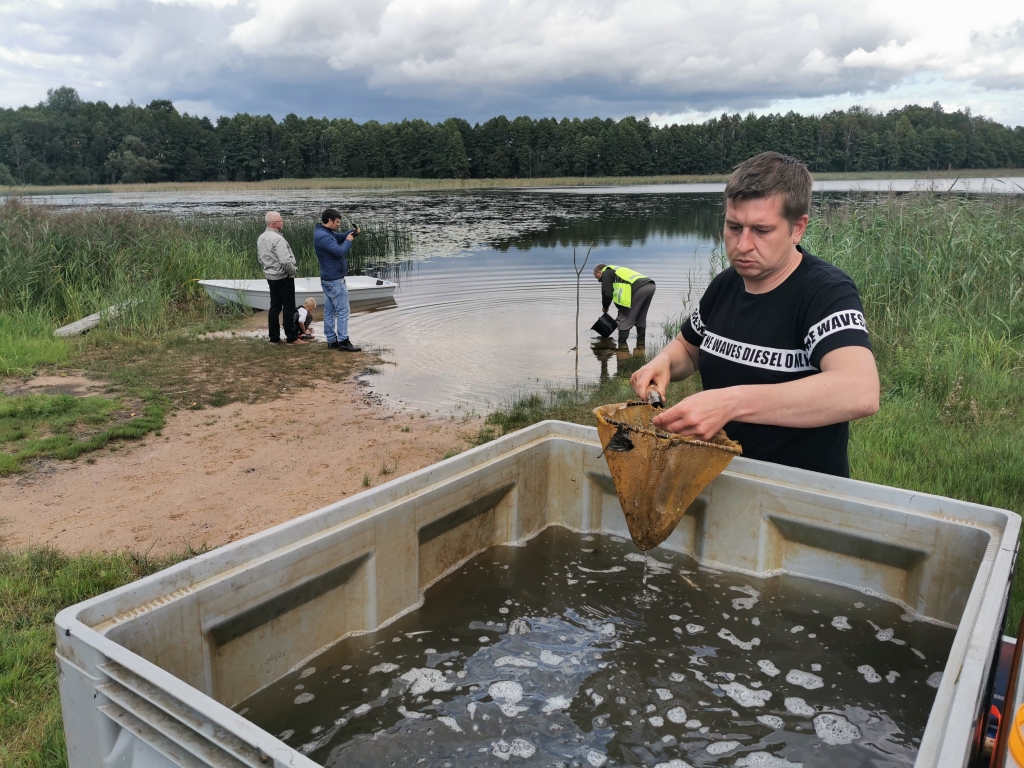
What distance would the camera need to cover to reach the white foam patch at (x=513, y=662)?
2.37 m

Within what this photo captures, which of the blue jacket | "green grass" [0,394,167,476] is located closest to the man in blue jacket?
the blue jacket

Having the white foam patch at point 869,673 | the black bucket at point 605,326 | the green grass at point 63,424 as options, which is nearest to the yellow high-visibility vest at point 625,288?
the black bucket at point 605,326

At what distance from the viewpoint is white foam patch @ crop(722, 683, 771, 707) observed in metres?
2.21

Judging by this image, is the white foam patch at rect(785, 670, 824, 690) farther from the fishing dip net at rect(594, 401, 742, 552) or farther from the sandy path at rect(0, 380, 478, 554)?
the sandy path at rect(0, 380, 478, 554)

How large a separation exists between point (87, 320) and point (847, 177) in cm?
5988

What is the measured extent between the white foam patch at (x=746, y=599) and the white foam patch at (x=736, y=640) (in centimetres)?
17

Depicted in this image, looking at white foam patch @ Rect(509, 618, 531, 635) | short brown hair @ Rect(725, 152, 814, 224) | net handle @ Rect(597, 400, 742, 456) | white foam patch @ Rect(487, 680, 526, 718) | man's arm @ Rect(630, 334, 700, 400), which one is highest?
short brown hair @ Rect(725, 152, 814, 224)

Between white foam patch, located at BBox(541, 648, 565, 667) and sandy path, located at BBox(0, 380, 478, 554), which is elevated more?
white foam patch, located at BBox(541, 648, 565, 667)

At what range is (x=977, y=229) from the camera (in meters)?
9.82

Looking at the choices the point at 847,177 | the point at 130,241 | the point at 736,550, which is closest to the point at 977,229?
the point at 736,550

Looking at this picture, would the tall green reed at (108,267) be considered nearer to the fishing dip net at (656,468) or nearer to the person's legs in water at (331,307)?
the person's legs in water at (331,307)

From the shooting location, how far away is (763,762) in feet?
6.44

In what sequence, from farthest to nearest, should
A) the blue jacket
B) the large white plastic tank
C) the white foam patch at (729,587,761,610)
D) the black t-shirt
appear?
the blue jacket < the white foam patch at (729,587,761,610) < the black t-shirt < the large white plastic tank

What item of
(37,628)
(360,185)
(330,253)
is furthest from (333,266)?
(360,185)
